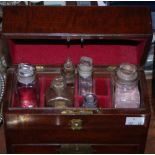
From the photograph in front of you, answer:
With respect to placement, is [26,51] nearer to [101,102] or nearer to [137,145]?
[101,102]

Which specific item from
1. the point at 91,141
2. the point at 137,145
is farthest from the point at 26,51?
the point at 137,145

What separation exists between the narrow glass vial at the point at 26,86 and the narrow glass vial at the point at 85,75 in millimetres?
133

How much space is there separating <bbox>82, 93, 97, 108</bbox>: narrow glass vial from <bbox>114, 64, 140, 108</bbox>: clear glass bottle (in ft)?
0.28

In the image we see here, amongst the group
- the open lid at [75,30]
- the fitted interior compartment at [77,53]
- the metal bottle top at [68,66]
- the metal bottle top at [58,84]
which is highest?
the open lid at [75,30]

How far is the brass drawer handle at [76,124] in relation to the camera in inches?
45.4

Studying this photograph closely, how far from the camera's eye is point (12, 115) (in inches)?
44.8

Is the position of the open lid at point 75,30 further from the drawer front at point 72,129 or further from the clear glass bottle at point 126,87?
the drawer front at point 72,129

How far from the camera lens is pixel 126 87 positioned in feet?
4.00

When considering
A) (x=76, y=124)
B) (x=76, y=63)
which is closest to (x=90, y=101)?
(x=76, y=124)

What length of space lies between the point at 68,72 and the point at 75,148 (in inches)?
8.9

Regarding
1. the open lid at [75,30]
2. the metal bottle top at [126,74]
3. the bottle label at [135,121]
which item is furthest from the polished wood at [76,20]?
the bottle label at [135,121]

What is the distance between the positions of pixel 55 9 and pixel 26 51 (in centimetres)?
17

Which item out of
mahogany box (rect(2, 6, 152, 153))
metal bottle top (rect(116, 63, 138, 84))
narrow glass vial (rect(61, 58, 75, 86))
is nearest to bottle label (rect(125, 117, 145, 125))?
mahogany box (rect(2, 6, 152, 153))

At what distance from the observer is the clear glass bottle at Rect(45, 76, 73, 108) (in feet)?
3.95
